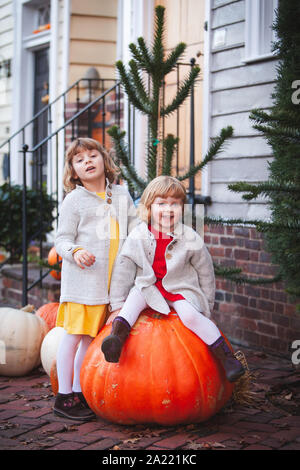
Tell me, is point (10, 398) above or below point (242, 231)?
below

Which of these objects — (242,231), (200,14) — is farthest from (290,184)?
(200,14)

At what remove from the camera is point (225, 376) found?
3248 mm

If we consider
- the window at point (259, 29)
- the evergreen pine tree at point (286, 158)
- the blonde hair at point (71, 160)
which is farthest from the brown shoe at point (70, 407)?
the window at point (259, 29)

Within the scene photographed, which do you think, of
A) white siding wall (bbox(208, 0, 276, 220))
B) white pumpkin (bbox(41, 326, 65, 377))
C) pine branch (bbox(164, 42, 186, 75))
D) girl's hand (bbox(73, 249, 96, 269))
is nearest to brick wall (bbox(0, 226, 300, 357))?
white siding wall (bbox(208, 0, 276, 220))

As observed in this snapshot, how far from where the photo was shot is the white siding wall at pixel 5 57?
32.4ft

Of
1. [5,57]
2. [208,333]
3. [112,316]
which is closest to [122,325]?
[112,316]

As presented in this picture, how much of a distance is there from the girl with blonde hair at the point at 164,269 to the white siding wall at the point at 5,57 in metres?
7.05

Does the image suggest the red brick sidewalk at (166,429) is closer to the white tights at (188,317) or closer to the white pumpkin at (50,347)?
the white pumpkin at (50,347)

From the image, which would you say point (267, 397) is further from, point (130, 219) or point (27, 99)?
point (27, 99)

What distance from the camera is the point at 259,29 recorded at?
5023mm

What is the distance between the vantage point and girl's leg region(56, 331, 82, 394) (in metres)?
3.50

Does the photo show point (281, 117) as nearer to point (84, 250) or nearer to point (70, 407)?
point (84, 250)

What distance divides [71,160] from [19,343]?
1528mm

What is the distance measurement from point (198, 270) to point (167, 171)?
118 cm
